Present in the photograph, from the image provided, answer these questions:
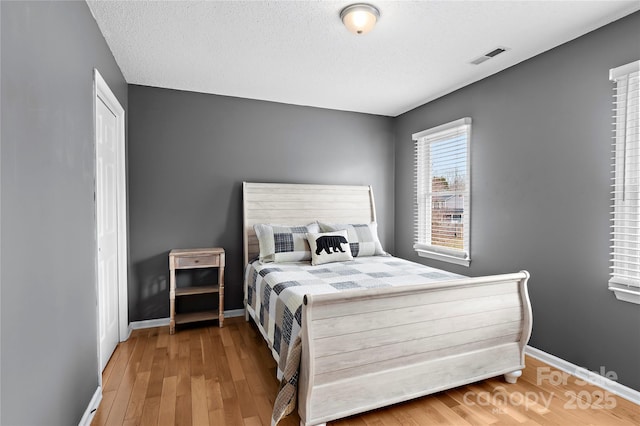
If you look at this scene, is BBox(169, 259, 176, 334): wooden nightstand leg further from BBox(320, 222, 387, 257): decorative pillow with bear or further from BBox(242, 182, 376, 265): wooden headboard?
BBox(320, 222, 387, 257): decorative pillow with bear

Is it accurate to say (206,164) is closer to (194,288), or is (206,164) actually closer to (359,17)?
(194,288)

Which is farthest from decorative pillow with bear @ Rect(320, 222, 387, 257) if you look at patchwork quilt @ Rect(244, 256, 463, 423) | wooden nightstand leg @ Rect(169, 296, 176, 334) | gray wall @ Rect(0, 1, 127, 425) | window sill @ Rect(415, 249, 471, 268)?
gray wall @ Rect(0, 1, 127, 425)

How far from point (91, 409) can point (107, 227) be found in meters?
1.36

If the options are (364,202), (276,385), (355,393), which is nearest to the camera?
(355,393)

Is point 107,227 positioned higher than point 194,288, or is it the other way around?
point 107,227

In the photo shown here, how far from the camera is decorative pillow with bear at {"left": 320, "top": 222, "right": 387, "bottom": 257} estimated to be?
3.70 m

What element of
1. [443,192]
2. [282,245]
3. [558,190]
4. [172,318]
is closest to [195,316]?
[172,318]

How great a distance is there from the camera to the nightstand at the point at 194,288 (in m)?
3.32

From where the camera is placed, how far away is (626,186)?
87.0 inches

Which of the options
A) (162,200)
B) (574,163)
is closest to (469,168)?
(574,163)

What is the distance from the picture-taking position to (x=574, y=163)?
2.53 metres

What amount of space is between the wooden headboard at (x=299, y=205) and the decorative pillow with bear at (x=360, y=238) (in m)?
0.37

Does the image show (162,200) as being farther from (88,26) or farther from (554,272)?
(554,272)

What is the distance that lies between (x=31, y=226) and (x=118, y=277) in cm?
198
